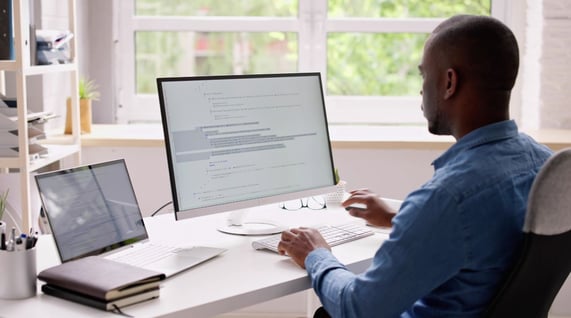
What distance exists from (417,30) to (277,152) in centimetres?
185

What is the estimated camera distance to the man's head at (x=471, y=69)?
1.50 m

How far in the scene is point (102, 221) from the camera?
1.83m

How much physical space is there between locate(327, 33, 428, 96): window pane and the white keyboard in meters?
1.72

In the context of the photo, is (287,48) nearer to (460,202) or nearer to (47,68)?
(47,68)

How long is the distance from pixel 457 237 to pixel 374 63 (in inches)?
100

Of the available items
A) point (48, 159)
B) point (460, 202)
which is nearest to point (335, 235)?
point (460, 202)

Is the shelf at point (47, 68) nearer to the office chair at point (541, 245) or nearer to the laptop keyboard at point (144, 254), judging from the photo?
the laptop keyboard at point (144, 254)

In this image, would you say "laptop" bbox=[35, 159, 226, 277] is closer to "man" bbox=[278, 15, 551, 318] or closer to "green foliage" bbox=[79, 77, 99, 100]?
"man" bbox=[278, 15, 551, 318]

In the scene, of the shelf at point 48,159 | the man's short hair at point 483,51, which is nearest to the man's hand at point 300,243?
the man's short hair at point 483,51

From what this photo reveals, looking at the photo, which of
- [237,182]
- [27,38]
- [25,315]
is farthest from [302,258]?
[27,38]

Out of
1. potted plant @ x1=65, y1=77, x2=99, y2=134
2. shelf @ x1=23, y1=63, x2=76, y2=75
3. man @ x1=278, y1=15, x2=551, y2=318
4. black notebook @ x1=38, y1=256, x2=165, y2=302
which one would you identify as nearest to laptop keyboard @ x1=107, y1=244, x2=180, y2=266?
black notebook @ x1=38, y1=256, x2=165, y2=302

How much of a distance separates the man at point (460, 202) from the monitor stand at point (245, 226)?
0.54 meters

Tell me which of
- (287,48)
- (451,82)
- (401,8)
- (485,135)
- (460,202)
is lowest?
(460,202)

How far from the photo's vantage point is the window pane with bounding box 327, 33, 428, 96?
385 cm
